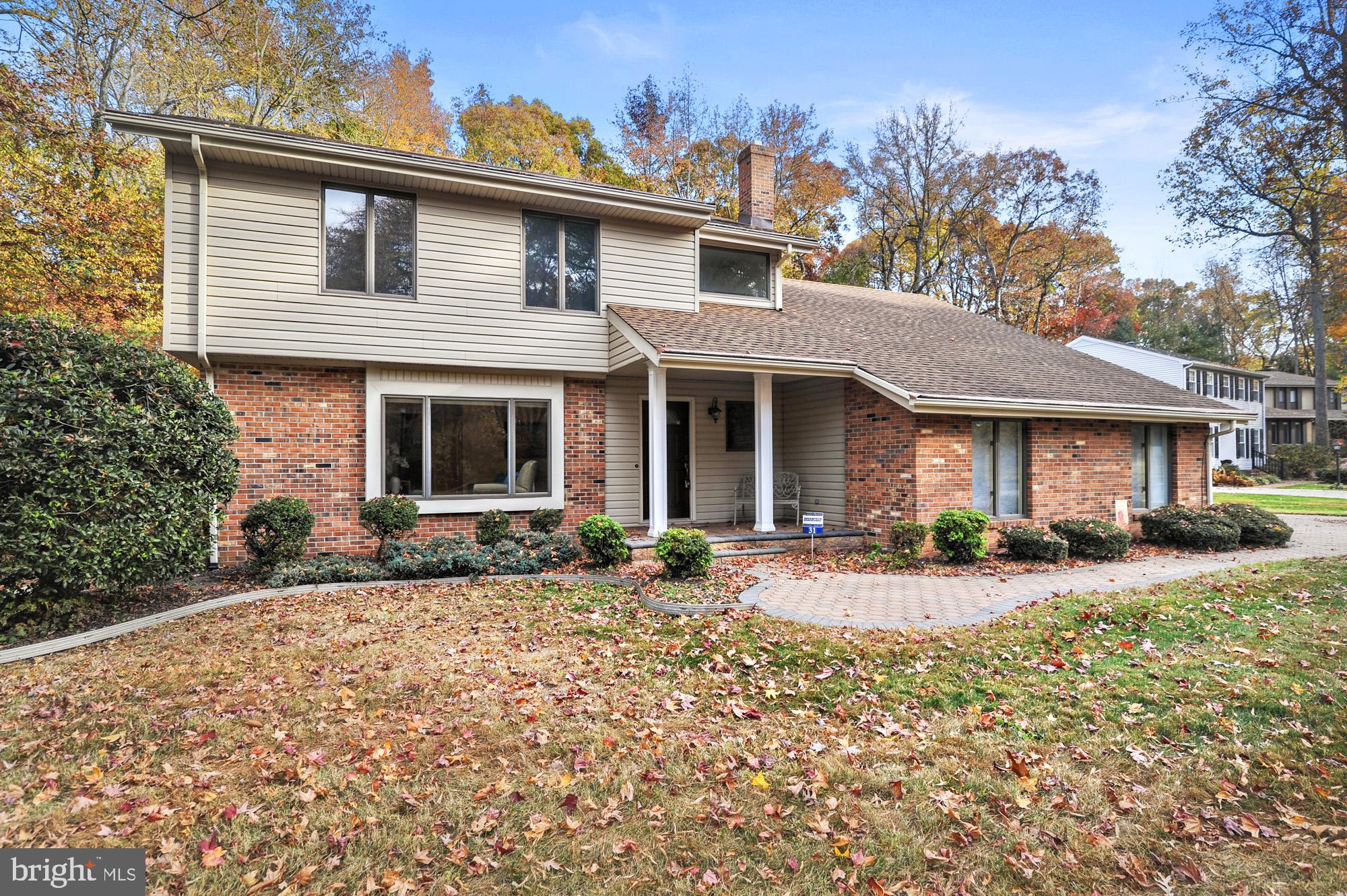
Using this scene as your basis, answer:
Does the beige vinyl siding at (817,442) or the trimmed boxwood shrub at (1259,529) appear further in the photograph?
the beige vinyl siding at (817,442)

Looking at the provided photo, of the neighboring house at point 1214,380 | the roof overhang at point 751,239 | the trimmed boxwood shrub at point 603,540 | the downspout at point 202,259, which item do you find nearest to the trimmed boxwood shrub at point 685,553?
the trimmed boxwood shrub at point 603,540

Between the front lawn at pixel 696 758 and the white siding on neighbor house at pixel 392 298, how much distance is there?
4.43m

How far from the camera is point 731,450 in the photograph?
482 inches

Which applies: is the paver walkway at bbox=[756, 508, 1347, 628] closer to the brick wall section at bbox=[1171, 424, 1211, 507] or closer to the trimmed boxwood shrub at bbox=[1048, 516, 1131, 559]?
the trimmed boxwood shrub at bbox=[1048, 516, 1131, 559]

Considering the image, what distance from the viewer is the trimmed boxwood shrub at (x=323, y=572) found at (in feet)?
24.3

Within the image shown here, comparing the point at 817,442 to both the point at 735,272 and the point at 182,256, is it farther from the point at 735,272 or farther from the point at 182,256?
the point at 182,256

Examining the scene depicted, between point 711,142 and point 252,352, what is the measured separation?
19.4 meters

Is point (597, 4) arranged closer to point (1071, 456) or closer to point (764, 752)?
point (1071, 456)

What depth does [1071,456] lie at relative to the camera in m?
11.0

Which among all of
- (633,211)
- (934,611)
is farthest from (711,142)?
(934,611)

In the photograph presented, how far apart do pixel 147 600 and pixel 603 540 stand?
197 inches

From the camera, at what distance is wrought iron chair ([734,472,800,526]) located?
11492 mm

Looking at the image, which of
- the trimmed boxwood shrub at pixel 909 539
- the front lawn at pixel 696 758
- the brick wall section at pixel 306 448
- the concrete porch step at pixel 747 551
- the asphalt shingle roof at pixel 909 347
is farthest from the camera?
the asphalt shingle roof at pixel 909 347

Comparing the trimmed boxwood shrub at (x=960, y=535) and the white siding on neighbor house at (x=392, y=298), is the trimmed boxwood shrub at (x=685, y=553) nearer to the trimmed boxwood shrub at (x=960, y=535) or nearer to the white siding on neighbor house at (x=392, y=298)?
the trimmed boxwood shrub at (x=960, y=535)
